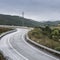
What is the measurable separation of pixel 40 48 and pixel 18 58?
755 centimetres

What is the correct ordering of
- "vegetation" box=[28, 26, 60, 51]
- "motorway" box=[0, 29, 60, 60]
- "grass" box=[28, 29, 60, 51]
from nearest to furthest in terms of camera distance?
"motorway" box=[0, 29, 60, 60] → "grass" box=[28, 29, 60, 51] → "vegetation" box=[28, 26, 60, 51]

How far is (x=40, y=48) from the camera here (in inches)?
1288

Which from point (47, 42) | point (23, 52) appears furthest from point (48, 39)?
point (23, 52)

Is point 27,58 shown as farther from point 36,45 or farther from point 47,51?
point 36,45

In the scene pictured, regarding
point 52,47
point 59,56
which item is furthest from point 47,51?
point 59,56

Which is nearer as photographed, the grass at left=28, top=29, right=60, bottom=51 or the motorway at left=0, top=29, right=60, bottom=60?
the motorway at left=0, top=29, right=60, bottom=60

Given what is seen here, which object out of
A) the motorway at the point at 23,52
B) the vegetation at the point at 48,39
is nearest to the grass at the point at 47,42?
the vegetation at the point at 48,39

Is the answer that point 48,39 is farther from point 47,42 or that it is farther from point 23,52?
point 23,52

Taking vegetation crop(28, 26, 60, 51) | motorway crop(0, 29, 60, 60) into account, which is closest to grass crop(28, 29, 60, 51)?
vegetation crop(28, 26, 60, 51)

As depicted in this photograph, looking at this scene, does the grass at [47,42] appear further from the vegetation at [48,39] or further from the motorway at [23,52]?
the motorway at [23,52]

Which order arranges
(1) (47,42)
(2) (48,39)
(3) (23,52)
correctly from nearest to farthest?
(3) (23,52), (1) (47,42), (2) (48,39)

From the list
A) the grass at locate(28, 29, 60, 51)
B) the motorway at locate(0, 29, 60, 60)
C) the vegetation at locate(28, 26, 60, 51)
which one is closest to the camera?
the motorway at locate(0, 29, 60, 60)

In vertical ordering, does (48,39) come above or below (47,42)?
below

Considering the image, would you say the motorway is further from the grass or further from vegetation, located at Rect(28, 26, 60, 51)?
vegetation, located at Rect(28, 26, 60, 51)
